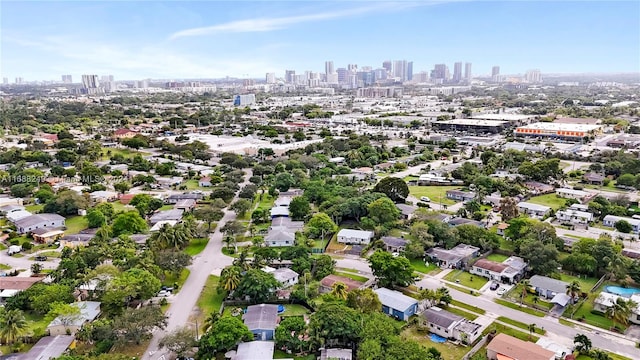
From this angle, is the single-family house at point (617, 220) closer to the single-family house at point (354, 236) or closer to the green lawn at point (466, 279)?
the green lawn at point (466, 279)

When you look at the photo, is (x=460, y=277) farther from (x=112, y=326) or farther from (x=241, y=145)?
(x=241, y=145)

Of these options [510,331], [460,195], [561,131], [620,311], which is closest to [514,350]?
[510,331]

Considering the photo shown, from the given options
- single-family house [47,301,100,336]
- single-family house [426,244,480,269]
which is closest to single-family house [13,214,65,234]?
single-family house [47,301,100,336]

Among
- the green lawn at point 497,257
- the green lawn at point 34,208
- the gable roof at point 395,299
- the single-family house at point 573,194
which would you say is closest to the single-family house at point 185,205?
the green lawn at point 34,208

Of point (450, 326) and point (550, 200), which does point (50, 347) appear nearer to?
point (450, 326)

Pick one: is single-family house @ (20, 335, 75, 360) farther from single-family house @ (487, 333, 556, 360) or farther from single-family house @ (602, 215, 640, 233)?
single-family house @ (602, 215, 640, 233)

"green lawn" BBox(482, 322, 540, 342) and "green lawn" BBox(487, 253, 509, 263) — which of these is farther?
"green lawn" BBox(487, 253, 509, 263)

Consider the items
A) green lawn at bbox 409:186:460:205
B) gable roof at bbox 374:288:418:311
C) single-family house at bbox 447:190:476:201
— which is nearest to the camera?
gable roof at bbox 374:288:418:311
